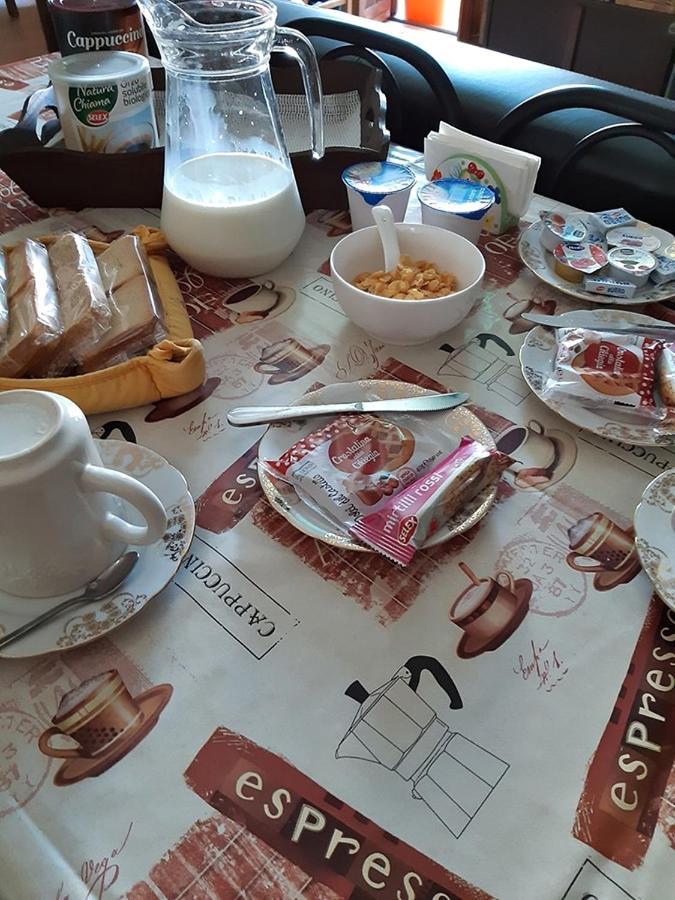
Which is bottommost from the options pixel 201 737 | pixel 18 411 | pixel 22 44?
pixel 22 44

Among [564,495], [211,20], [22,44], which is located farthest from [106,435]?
[22,44]

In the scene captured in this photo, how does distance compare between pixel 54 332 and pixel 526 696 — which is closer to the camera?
pixel 526 696

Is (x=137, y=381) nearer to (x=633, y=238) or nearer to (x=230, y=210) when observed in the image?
(x=230, y=210)

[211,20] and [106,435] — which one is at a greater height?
[211,20]

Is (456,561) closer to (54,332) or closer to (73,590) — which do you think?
(73,590)

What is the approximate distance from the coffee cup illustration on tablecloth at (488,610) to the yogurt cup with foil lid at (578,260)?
14.8 inches

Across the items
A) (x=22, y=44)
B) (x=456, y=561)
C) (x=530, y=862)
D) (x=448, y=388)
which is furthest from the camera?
(x=22, y=44)

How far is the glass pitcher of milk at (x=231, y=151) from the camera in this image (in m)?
0.67

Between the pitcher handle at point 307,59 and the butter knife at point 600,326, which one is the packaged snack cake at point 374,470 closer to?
the butter knife at point 600,326

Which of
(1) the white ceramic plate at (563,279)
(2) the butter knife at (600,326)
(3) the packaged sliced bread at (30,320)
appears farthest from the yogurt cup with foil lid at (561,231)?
(3) the packaged sliced bread at (30,320)

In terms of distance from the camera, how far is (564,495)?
53 centimetres

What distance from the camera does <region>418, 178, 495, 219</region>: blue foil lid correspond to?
729 millimetres

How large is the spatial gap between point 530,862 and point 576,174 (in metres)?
0.90

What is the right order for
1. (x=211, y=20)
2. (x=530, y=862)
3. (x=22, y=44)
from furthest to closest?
(x=22, y=44)
(x=211, y=20)
(x=530, y=862)
